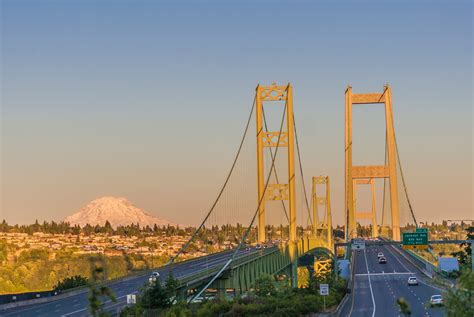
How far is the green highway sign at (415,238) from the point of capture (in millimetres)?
83875

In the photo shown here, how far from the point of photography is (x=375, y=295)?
72375 millimetres

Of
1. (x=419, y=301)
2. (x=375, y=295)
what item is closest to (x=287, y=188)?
(x=375, y=295)

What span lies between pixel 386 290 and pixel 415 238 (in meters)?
9.02

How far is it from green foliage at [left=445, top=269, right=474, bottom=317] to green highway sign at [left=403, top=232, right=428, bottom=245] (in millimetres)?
55729

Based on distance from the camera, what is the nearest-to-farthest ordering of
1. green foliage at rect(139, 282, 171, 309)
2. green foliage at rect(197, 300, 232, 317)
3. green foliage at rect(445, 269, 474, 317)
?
green foliage at rect(445, 269, 474, 317), green foliage at rect(197, 300, 232, 317), green foliage at rect(139, 282, 171, 309)

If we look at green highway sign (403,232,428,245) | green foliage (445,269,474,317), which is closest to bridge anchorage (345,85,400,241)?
green highway sign (403,232,428,245)

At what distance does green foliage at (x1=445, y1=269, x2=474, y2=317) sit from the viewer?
25.8 m

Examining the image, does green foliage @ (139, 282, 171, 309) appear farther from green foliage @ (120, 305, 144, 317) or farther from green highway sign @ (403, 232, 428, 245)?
green highway sign @ (403, 232, 428, 245)

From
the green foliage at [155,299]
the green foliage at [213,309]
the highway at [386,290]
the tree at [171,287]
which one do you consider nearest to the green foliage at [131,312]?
the green foliage at [155,299]

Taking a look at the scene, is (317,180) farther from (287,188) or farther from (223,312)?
(223,312)

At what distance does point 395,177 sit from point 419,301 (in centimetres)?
5675

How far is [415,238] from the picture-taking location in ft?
276

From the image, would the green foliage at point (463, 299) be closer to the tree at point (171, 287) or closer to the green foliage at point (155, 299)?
the green foliage at point (155, 299)

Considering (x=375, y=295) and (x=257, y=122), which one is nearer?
(x=375, y=295)
